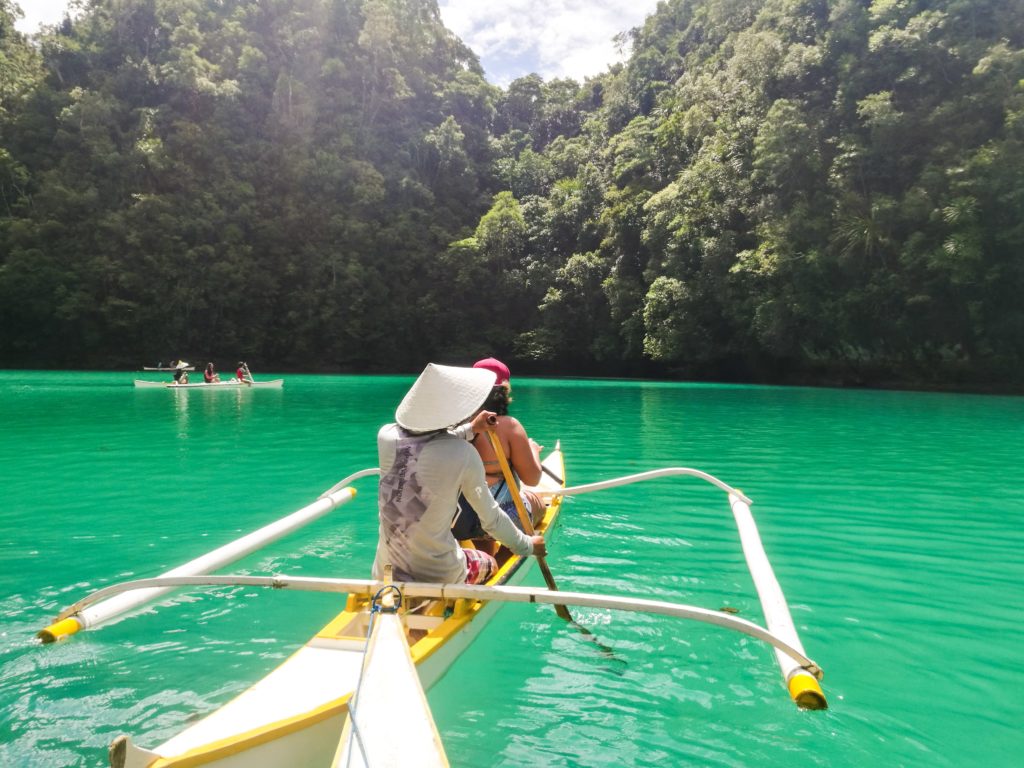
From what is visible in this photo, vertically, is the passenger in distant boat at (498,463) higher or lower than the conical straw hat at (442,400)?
lower

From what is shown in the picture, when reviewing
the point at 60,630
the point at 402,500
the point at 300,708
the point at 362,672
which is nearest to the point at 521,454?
the point at 402,500

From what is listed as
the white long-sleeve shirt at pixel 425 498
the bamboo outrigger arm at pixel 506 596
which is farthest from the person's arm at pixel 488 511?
the bamboo outrigger arm at pixel 506 596

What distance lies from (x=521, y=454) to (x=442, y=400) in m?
1.51

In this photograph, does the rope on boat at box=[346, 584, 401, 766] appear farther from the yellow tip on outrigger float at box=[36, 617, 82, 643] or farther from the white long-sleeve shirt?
the yellow tip on outrigger float at box=[36, 617, 82, 643]

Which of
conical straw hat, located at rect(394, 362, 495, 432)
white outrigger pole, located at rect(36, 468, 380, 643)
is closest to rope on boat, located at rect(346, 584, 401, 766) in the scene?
conical straw hat, located at rect(394, 362, 495, 432)

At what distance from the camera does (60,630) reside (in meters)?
2.85

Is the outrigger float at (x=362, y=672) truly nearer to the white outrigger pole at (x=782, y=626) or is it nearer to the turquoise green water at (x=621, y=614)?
the white outrigger pole at (x=782, y=626)

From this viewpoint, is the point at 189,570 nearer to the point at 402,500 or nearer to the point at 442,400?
the point at 402,500

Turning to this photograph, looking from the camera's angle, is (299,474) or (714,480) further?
(299,474)

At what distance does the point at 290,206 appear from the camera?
4288 cm

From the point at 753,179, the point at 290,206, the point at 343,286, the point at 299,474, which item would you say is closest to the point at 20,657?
the point at 299,474

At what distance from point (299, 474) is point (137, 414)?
9.05 m

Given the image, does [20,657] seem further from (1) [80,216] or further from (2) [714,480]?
(1) [80,216]

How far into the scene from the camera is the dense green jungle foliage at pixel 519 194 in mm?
24719
